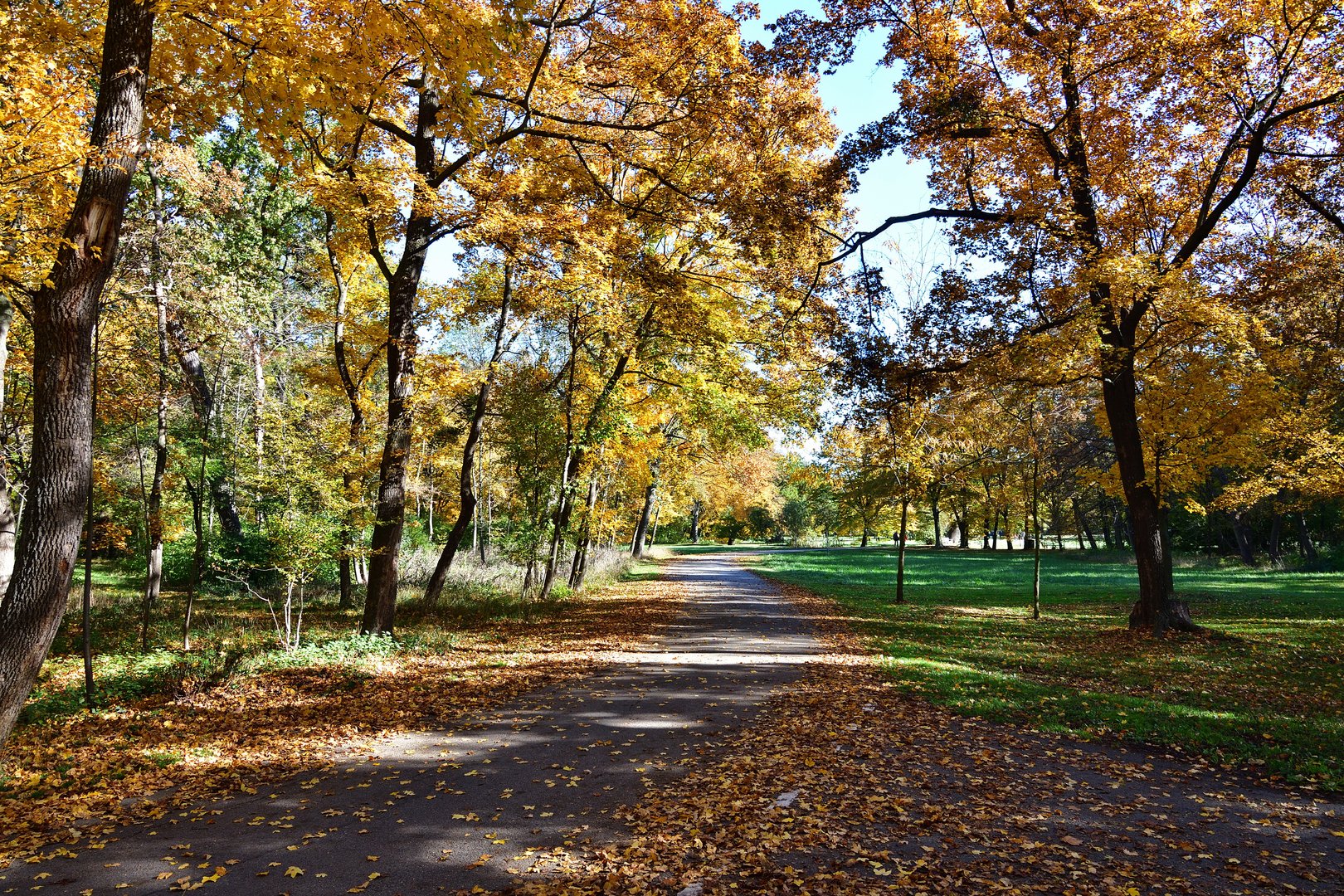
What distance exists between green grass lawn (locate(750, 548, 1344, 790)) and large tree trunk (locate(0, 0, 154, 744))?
27.8 ft

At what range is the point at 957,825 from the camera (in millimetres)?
4473

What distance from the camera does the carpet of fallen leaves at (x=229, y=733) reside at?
198 inches

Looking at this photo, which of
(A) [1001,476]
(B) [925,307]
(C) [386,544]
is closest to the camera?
(C) [386,544]

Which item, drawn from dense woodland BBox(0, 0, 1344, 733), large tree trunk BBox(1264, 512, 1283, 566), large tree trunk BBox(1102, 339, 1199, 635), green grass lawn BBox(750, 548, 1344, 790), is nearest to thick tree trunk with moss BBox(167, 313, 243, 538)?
dense woodland BBox(0, 0, 1344, 733)

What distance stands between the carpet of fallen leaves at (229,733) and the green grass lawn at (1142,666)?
18.0ft

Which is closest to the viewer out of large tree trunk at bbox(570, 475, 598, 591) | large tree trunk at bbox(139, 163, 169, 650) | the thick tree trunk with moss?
large tree trunk at bbox(139, 163, 169, 650)

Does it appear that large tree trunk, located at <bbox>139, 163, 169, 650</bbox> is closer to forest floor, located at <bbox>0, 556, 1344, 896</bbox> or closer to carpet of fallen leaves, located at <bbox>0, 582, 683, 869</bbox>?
carpet of fallen leaves, located at <bbox>0, 582, 683, 869</bbox>

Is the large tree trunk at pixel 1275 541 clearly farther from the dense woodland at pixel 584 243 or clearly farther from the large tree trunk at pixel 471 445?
the large tree trunk at pixel 471 445

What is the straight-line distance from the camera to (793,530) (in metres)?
75.1

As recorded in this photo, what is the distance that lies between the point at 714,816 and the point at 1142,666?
323 inches

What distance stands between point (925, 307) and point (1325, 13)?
6.06 m

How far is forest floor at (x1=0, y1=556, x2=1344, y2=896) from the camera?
12.7ft

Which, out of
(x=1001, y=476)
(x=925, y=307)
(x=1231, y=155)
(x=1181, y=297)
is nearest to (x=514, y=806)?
(x=925, y=307)

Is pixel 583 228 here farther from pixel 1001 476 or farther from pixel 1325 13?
pixel 1001 476
